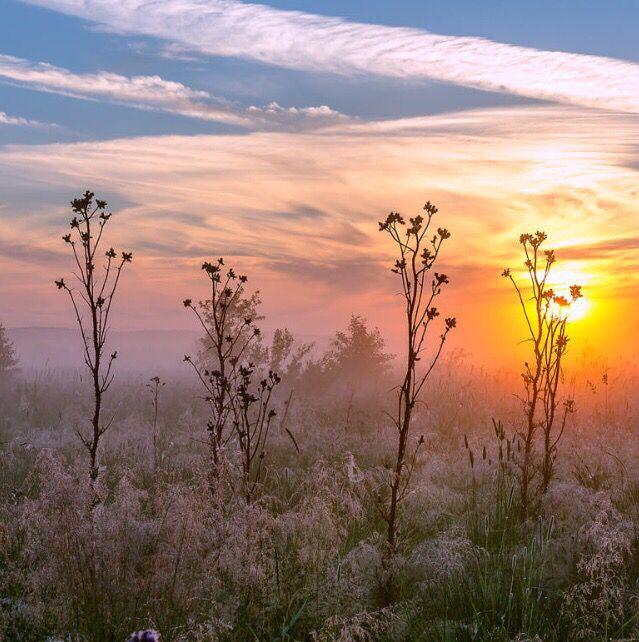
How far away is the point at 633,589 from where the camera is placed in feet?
17.3

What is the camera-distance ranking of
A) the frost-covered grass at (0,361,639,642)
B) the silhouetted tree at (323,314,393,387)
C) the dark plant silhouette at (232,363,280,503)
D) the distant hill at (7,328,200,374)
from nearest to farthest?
the frost-covered grass at (0,361,639,642), the dark plant silhouette at (232,363,280,503), the silhouetted tree at (323,314,393,387), the distant hill at (7,328,200,374)

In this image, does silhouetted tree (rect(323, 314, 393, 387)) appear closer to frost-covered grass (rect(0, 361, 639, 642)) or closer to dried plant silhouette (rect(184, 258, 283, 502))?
dried plant silhouette (rect(184, 258, 283, 502))

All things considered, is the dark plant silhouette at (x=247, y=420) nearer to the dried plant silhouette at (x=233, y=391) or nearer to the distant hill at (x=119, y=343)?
the dried plant silhouette at (x=233, y=391)

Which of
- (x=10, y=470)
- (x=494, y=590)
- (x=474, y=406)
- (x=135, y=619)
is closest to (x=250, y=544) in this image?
(x=135, y=619)

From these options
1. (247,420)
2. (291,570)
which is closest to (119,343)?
(247,420)

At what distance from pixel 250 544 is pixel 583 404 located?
41.1 ft

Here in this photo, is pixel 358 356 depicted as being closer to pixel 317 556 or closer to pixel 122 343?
pixel 317 556

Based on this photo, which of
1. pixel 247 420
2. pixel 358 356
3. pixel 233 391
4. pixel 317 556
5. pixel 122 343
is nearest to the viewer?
pixel 317 556

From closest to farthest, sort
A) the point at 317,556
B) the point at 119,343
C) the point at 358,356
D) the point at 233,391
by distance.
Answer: the point at 317,556 → the point at 233,391 → the point at 358,356 → the point at 119,343

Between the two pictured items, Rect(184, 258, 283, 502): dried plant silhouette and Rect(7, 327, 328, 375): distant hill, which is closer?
Rect(184, 258, 283, 502): dried plant silhouette

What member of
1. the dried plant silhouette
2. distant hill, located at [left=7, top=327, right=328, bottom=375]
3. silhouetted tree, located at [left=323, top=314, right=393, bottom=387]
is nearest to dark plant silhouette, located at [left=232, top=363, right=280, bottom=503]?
the dried plant silhouette

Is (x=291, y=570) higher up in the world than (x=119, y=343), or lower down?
higher up

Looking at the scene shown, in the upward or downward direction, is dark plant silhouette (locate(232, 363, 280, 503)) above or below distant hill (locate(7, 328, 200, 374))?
above

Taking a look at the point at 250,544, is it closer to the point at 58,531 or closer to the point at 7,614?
the point at 58,531
